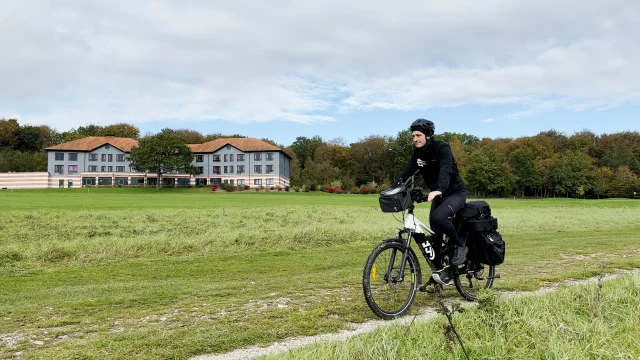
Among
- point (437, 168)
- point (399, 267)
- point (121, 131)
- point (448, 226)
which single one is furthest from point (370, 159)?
point (399, 267)

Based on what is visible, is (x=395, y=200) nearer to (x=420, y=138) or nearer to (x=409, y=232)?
(x=409, y=232)

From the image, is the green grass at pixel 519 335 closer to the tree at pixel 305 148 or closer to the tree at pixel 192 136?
the tree at pixel 305 148

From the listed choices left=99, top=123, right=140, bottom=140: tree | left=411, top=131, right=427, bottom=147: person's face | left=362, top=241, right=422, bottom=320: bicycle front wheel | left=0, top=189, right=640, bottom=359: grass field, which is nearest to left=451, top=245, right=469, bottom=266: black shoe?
left=362, top=241, right=422, bottom=320: bicycle front wheel

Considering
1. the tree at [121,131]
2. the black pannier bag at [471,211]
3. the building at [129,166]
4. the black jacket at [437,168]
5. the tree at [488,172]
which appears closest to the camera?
the black jacket at [437,168]

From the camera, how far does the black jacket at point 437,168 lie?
5.79 m

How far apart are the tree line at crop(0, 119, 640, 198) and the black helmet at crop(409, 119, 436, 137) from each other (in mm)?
73270

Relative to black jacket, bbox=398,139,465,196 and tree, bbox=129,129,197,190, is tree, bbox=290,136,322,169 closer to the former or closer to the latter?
tree, bbox=129,129,197,190

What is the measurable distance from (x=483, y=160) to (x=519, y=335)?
89854 mm

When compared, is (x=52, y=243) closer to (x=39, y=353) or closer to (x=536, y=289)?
(x=39, y=353)

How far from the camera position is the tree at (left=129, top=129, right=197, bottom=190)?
89.0 metres

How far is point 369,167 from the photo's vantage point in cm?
10738

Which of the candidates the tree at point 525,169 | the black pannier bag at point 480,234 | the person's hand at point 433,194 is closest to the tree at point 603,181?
the tree at point 525,169

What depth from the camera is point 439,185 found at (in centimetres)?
573

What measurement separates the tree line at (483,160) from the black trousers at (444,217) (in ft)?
240
